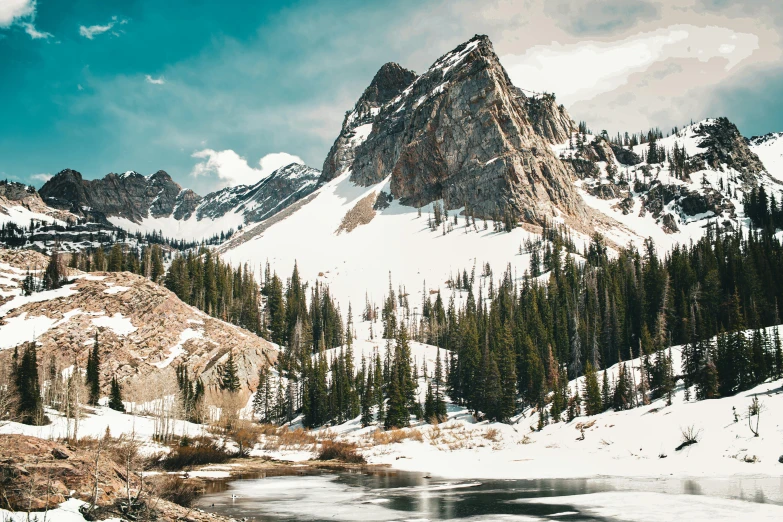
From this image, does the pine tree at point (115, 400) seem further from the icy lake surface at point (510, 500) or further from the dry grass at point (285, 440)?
the icy lake surface at point (510, 500)

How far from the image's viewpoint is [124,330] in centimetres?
9331

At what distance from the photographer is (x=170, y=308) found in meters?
102

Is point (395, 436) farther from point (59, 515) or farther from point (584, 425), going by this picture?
point (59, 515)

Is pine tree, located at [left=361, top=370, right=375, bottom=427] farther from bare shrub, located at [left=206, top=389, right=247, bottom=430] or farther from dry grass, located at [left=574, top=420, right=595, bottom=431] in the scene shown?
dry grass, located at [left=574, top=420, right=595, bottom=431]

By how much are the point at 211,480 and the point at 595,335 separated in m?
65.5

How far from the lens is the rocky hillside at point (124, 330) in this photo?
286 ft

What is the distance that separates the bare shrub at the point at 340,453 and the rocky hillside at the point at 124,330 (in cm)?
2868

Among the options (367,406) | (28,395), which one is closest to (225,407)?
(367,406)

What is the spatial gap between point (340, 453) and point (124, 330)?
5284 cm

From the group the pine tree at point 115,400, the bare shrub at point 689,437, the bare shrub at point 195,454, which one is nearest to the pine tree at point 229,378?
the pine tree at point 115,400

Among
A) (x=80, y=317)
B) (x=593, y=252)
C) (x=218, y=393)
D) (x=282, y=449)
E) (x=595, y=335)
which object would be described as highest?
(x=593, y=252)

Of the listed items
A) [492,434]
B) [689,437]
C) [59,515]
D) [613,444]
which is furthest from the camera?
[492,434]

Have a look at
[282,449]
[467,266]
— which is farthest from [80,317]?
[467,266]

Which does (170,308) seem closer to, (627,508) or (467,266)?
(627,508)
